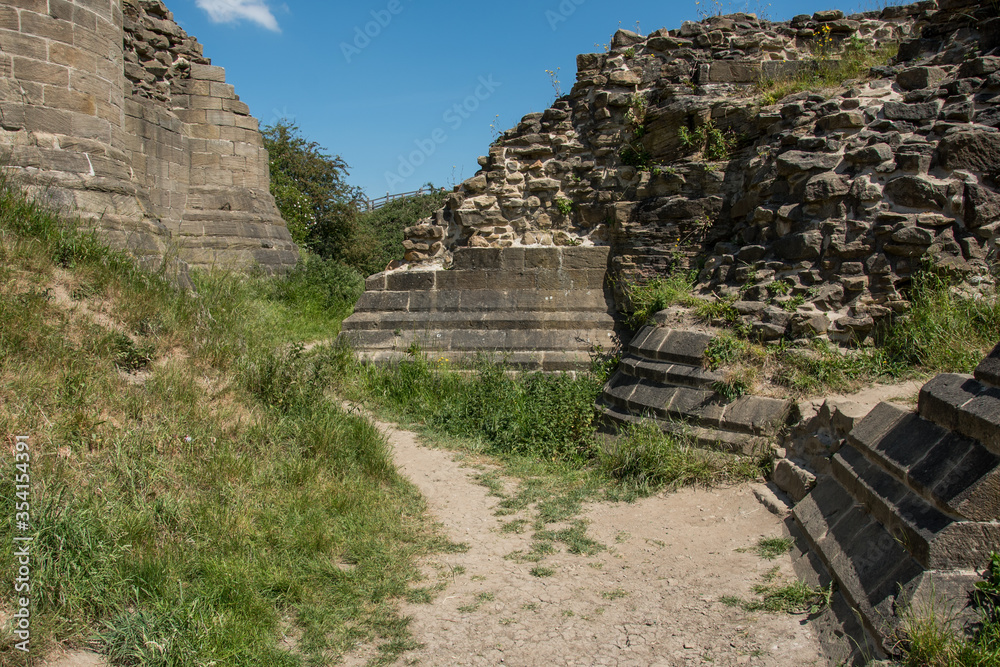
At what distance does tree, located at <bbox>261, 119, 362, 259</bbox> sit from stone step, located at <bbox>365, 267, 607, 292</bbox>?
1585cm

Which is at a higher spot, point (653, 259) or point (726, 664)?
point (653, 259)

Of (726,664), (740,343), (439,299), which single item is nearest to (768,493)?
(740,343)

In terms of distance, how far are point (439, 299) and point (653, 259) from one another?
267 centimetres

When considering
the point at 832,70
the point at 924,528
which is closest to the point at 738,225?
the point at 832,70

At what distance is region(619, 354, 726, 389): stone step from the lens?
5.41m

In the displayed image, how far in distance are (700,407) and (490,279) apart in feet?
11.8

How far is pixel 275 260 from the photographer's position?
42.5 ft

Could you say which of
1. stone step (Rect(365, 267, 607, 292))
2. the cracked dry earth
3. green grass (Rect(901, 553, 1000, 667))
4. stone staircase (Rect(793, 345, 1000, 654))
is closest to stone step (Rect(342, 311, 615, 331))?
stone step (Rect(365, 267, 607, 292))

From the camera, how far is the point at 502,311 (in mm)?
8031

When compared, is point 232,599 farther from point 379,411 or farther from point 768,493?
point 379,411

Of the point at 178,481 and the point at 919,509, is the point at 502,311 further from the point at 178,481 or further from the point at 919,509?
the point at 919,509

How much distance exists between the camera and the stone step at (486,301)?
26.1ft

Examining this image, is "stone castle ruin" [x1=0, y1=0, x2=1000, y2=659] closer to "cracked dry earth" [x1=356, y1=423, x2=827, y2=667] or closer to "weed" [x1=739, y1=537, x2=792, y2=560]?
"weed" [x1=739, y1=537, x2=792, y2=560]

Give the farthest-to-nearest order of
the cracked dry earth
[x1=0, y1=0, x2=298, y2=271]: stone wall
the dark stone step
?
[x1=0, y1=0, x2=298, y2=271]: stone wall < the cracked dry earth < the dark stone step
